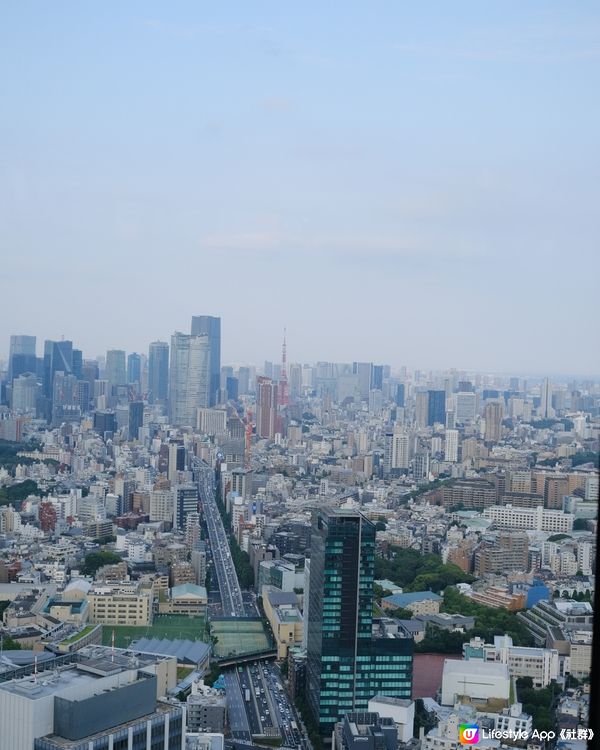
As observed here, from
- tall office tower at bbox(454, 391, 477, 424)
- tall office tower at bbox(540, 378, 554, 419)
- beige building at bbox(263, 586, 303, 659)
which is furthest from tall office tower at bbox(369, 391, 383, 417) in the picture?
beige building at bbox(263, 586, 303, 659)

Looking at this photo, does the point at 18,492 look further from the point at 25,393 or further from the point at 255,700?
the point at 255,700

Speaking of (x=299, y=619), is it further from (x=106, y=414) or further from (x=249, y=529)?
(x=106, y=414)

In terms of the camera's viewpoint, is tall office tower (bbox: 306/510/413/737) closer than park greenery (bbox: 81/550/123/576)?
Yes

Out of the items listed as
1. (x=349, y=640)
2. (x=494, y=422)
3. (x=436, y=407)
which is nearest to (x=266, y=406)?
(x=436, y=407)

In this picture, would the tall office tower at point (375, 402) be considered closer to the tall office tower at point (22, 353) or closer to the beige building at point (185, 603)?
the tall office tower at point (22, 353)

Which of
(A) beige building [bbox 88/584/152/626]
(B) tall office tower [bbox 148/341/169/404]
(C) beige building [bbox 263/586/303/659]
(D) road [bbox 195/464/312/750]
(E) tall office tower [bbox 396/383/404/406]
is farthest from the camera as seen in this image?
(B) tall office tower [bbox 148/341/169/404]

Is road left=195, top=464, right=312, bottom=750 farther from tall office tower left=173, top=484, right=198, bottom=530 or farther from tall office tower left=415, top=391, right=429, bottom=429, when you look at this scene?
tall office tower left=415, top=391, right=429, bottom=429
